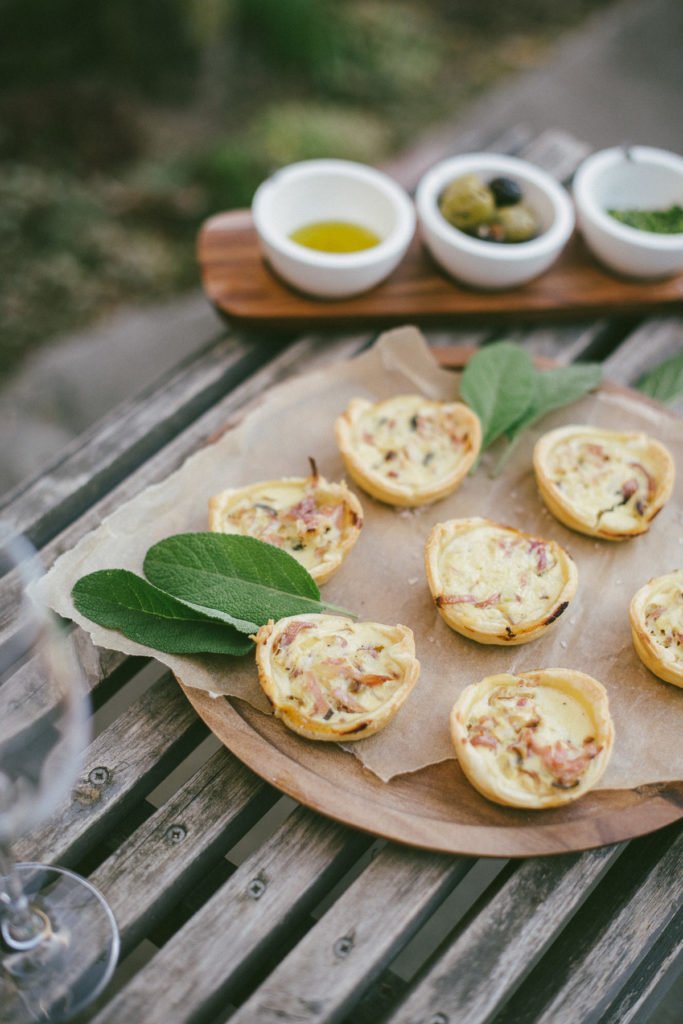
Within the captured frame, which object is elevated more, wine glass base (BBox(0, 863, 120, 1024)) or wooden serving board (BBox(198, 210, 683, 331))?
wooden serving board (BBox(198, 210, 683, 331))

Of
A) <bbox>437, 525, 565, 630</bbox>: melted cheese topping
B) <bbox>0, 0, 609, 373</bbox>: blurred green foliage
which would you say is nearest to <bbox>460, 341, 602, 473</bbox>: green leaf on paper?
<bbox>437, 525, 565, 630</bbox>: melted cheese topping

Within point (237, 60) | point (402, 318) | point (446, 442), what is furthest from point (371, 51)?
point (446, 442)

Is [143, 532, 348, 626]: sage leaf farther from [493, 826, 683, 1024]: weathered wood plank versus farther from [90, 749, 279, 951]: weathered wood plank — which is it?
[493, 826, 683, 1024]: weathered wood plank

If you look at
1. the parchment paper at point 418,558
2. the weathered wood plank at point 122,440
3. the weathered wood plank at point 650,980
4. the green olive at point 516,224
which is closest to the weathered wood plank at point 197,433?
the weathered wood plank at point 122,440

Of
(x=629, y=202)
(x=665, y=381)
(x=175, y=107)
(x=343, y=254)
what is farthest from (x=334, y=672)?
(x=175, y=107)

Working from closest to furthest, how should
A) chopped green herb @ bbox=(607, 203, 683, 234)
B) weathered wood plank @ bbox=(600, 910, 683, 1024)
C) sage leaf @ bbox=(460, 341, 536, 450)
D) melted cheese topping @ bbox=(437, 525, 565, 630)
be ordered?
weathered wood plank @ bbox=(600, 910, 683, 1024), melted cheese topping @ bbox=(437, 525, 565, 630), sage leaf @ bbox=(460, 341, 536, 450), chopped green herb @ bbox=(607, 203, 683, 234)

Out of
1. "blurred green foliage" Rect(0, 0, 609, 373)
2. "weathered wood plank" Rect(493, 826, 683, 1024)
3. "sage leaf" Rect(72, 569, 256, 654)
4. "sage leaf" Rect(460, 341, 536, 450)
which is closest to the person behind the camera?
"weathered wood plank" Rect(493, 826, 683, 1024)

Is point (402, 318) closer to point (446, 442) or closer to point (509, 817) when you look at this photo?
point (446, 442)

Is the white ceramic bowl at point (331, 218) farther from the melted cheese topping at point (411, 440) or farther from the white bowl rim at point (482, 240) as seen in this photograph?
the melted cheese topping at point (411, 440)
